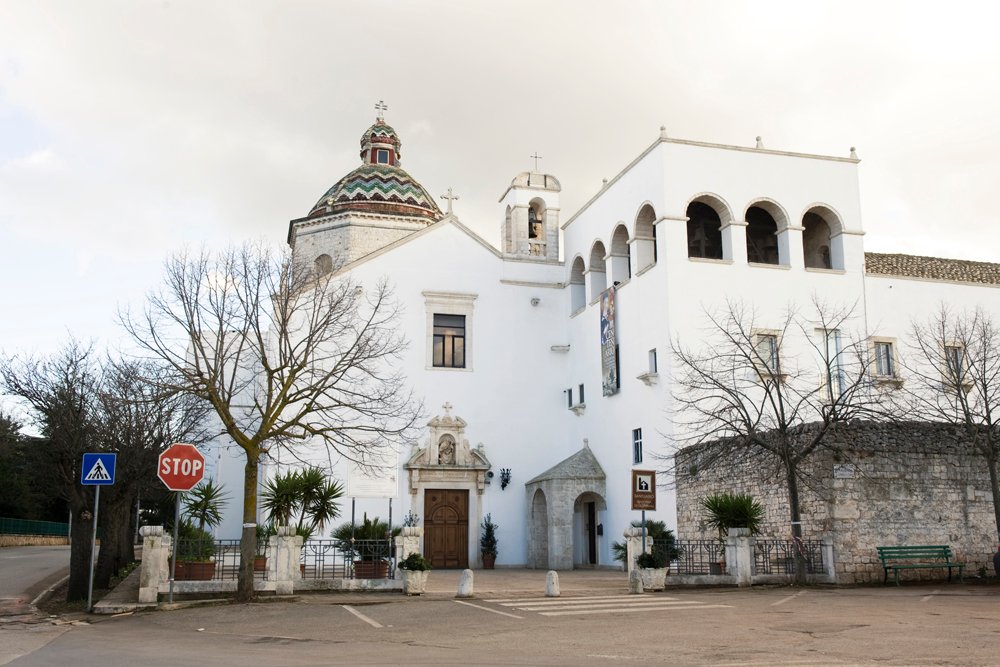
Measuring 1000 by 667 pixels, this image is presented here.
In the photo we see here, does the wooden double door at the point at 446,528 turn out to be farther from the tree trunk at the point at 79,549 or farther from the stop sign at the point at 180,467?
the stop sign at the point at 180,467

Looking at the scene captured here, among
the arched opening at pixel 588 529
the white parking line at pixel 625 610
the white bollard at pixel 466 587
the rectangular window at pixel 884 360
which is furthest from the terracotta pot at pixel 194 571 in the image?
the rectangular window at pixel 884 360

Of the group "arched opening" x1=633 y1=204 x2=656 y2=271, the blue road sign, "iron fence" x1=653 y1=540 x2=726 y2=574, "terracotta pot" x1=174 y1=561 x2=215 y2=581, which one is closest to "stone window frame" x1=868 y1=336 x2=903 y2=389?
"arched opening" x1=633 y1=204 x2=656 y2=271

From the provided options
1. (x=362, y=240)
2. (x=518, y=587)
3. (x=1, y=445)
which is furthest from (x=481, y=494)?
(x=1, y=445)

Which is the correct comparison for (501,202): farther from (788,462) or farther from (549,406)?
(788,462)

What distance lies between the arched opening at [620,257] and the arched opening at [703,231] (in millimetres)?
1952

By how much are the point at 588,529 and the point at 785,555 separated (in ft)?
33.7

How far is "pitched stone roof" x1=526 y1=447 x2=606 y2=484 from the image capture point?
27.0 m

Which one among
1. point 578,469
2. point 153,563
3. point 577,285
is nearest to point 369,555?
point 153,563

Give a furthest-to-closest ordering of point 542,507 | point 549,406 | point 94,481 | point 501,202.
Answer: point 501,202 < point 549,406 < point 542,507 < point 94,481

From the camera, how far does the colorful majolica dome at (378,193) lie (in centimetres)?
3650

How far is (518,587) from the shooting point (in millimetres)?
19234

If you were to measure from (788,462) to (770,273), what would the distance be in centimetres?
918

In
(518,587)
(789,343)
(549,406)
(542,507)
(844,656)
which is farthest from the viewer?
(549,406)

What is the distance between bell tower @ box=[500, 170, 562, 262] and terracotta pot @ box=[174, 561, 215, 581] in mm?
17257
